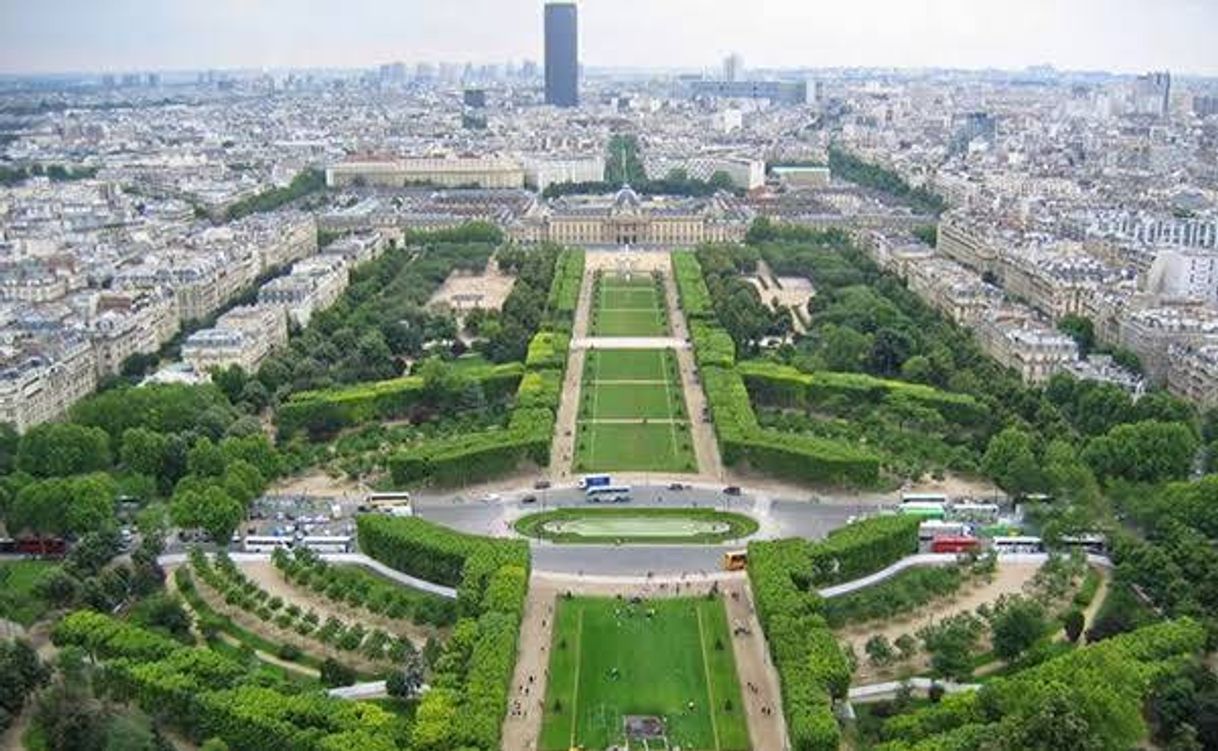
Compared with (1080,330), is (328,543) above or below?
below

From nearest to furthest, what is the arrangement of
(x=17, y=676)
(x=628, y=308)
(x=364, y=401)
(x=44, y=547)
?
(x=17, y=676)
(x=44, y=547)
(x=364, y=401)
(x=628, y=308)

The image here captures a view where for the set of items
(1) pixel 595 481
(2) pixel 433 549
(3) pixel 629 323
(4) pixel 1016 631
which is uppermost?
(3) pixel 629 323

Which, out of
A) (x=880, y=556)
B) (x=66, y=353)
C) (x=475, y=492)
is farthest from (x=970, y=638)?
(x=66, y=353)

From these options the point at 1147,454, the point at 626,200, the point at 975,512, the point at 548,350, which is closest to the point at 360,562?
the point at 975,512

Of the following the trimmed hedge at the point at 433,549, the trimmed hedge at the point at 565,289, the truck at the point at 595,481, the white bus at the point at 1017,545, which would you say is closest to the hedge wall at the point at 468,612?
the trimmed hedge at the point at 433,549

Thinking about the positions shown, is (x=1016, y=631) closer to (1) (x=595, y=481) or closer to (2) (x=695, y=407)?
(1) (x=595, y=481)

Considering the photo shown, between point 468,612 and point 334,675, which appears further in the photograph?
point 468,612

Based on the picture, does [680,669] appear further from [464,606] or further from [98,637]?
[98,637]
